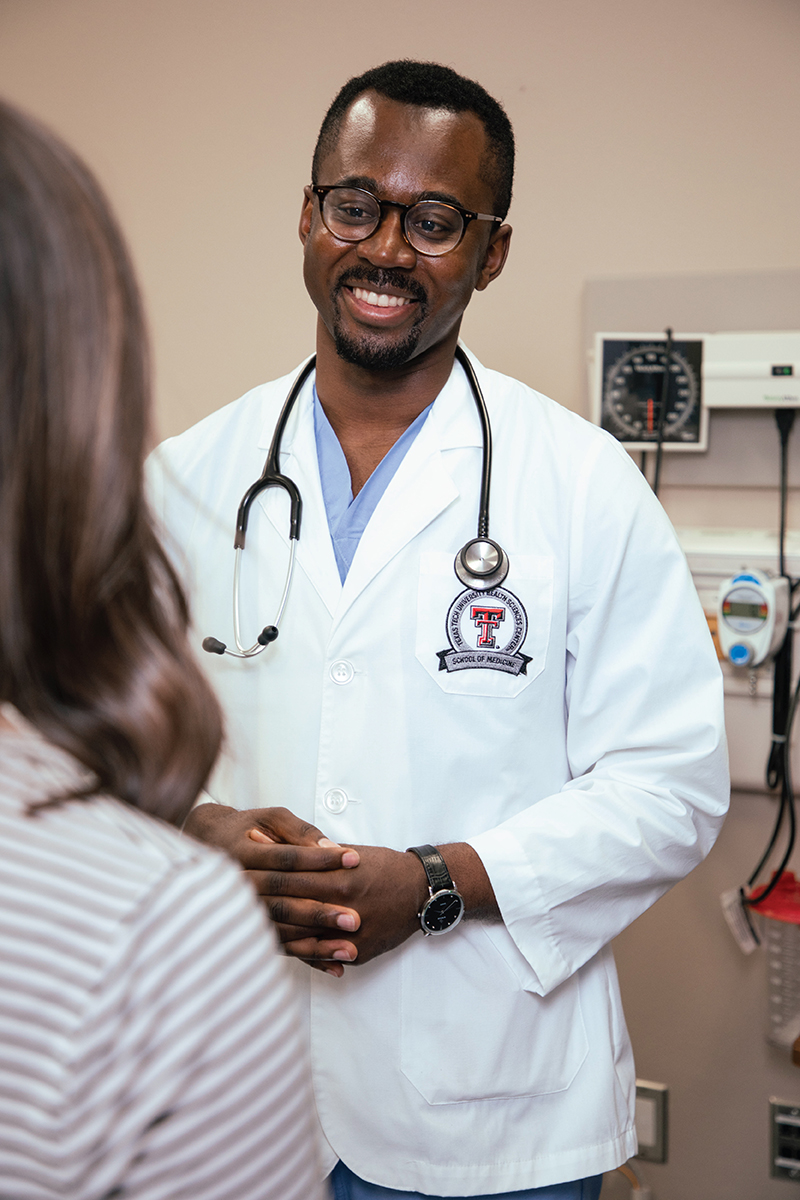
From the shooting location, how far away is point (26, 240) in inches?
18.9

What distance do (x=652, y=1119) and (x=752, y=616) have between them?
3.15 feet

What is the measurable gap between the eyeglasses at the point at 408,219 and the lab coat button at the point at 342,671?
0.48 m

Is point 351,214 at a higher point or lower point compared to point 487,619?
higher

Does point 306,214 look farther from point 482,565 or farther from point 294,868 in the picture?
point 294,868

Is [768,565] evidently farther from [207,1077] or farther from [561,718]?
[207,1077]

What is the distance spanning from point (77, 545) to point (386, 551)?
0.65 metres

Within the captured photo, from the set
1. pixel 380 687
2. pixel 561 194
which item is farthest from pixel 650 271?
pixel 380 687

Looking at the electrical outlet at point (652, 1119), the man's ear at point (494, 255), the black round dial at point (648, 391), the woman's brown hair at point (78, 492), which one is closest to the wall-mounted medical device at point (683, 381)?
the black round dial at point (648, 391)

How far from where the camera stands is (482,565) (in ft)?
3.63

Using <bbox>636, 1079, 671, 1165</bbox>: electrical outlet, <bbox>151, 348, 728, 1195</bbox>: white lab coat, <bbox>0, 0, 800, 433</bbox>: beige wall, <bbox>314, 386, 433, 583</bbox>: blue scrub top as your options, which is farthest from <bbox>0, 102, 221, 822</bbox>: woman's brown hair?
<bbox>636, 1079, 671, 1165</bbox>: electrical outlet

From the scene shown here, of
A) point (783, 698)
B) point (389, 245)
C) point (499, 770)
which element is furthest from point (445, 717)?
point (783, 698)

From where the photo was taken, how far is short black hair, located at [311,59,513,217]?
3.87 feet

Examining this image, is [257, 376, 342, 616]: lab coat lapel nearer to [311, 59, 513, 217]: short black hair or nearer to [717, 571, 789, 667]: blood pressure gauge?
[311, 59, 513, 217]: short black hair

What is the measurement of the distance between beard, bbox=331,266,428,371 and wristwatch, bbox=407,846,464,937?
1.83 feet
